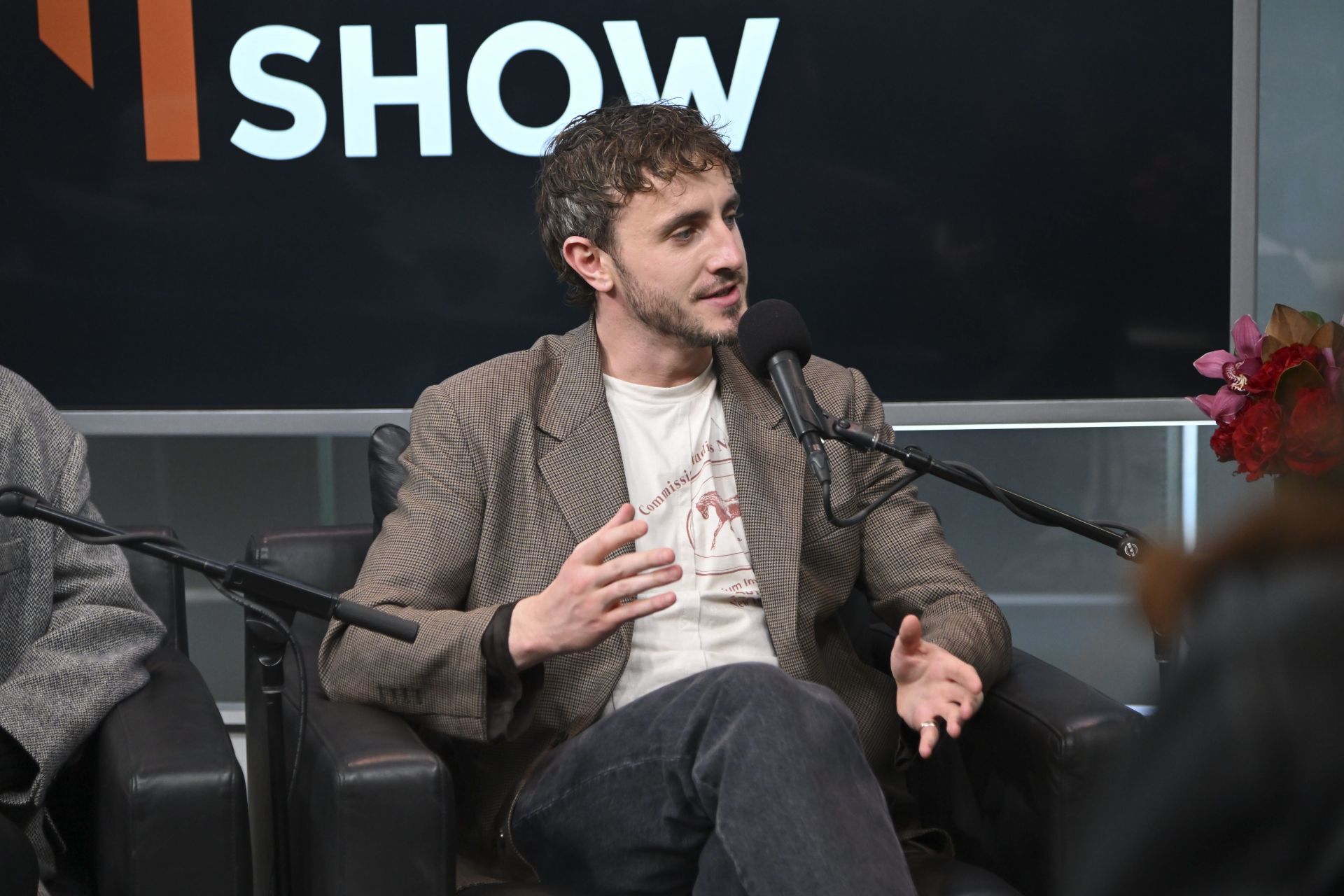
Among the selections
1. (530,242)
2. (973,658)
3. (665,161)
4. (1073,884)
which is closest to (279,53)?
(530,242)

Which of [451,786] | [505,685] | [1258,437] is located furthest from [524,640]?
[1258,437]

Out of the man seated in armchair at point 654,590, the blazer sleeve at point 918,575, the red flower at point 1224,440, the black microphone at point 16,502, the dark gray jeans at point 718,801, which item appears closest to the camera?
the black microphone at point 16,502

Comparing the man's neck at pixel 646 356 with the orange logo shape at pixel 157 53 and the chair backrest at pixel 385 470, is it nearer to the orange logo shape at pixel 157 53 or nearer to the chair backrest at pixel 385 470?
the chair backrest at pixel 385 470

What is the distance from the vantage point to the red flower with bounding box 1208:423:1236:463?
2127 millimetres

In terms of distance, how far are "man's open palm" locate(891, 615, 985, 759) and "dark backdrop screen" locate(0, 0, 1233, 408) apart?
3.79 feet

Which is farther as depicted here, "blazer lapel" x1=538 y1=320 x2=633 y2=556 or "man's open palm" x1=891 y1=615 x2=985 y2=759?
"blazer lapel" x1=538 y1=320 x2=633 y2=556

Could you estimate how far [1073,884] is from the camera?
1.60 feet

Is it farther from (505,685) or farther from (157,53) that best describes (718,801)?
(157,53)

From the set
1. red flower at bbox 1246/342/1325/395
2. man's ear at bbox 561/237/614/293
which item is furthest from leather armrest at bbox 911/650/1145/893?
man's ear at bbox 561/237/614/293

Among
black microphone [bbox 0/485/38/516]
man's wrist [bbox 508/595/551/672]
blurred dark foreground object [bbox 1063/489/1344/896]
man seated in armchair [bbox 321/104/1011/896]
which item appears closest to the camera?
blurred dark foreground object [bbox 1063/489/1344/896]

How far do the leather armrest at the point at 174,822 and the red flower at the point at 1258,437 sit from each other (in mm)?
1410

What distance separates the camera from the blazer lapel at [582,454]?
201 centimetres

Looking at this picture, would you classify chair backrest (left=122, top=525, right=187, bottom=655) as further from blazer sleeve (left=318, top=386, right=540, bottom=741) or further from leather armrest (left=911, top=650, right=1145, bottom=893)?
leather armrest (left=911, top=650, right=1145, bottom=893)

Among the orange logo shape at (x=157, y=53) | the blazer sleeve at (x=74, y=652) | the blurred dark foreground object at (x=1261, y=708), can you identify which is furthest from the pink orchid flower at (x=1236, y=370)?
the orange logo shape at (x=157, y=53)
